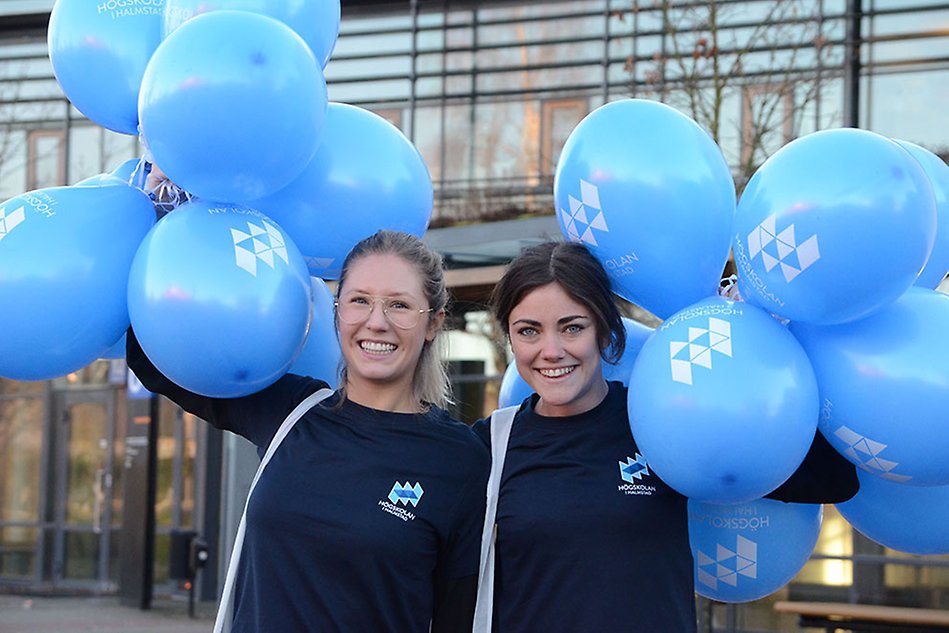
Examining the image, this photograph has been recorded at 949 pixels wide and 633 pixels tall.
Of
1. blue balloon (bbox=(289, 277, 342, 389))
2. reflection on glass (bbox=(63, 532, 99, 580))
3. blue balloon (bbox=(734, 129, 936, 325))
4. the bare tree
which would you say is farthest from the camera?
reflection on glass (bbox=(63, 532, 99, 580))

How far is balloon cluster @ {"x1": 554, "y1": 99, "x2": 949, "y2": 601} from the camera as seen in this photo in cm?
268

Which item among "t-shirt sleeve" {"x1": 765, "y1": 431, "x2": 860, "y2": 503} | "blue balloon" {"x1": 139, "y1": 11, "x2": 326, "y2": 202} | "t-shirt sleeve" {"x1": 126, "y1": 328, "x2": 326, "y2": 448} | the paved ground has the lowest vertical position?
the paved ground

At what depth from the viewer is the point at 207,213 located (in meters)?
3.00

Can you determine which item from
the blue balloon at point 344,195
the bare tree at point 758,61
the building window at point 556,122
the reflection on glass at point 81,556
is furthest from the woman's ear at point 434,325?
the reflection on glass at point 81,556

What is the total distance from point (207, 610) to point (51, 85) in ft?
25.2

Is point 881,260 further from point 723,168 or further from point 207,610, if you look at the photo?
point 207,610

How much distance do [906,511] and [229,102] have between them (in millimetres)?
1971

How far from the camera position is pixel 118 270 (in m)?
3.04

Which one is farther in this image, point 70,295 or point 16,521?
point 16,521

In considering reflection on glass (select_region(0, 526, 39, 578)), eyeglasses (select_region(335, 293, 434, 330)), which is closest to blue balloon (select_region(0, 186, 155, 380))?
eyeglasses (select_region(335, 293, 434, 330))

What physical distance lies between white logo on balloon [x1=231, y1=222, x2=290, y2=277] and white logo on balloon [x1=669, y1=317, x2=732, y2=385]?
38.3 inches

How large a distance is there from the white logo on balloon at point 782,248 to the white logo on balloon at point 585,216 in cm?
40

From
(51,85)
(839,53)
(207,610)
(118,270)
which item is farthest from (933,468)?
(51,85)

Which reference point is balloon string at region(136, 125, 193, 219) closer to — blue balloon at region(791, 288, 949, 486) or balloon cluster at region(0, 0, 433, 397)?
balloon cluster at region(0, 0, 433, 397)
